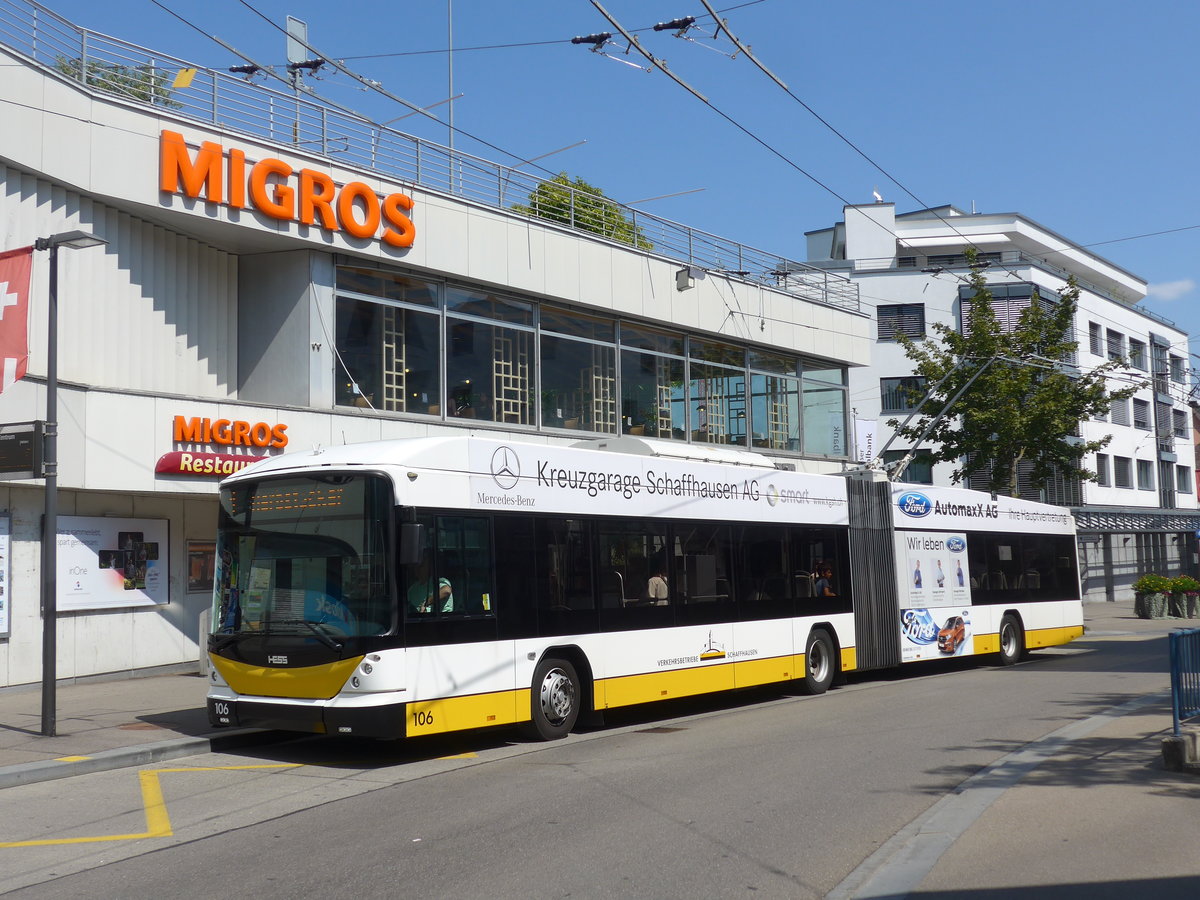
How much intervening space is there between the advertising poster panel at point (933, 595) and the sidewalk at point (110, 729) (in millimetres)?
7103

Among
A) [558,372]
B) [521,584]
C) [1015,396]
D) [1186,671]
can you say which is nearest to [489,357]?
[558,372]

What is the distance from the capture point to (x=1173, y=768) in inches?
380

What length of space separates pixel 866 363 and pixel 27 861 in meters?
28.5

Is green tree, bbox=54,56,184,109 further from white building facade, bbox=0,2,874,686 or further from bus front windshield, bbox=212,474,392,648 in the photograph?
bus front windshield, bbox=212,474,392,648

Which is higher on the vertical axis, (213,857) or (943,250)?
(943,250)

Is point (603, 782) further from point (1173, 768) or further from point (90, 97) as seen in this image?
point (90, 97)

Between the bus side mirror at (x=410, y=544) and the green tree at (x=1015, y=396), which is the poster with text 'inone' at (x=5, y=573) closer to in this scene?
the bus side mirror at (x=410, y=544)

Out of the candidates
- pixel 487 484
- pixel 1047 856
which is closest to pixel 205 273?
pixel 487 484

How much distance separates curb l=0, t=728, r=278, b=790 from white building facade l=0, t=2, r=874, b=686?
5479 millimetres

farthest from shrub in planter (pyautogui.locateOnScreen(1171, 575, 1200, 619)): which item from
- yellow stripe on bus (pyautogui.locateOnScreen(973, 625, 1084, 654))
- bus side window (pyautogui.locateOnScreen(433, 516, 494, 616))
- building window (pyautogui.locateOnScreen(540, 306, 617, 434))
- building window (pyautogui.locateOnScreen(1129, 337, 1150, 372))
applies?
bus side window (pyautogui.locateOnScreen(433, 516, 494, 616))

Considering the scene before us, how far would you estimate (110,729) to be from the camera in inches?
505

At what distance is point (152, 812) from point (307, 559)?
2.87 m

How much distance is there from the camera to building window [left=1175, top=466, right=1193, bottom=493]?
213ft

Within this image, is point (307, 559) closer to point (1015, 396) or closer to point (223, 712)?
point (223, 712)
